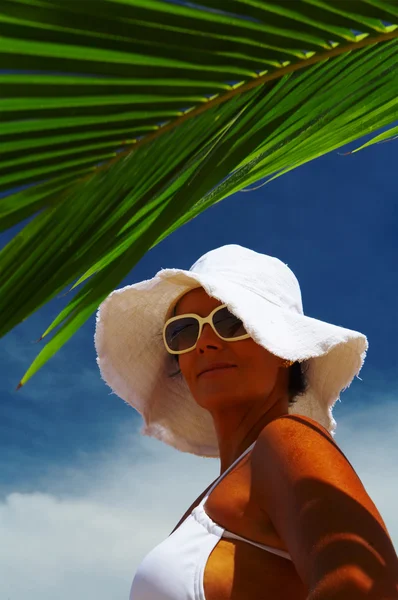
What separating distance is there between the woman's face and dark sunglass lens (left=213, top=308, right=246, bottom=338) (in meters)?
0.03

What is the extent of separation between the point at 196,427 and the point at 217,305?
2.20ft

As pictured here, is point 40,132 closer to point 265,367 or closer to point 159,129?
point 159,129

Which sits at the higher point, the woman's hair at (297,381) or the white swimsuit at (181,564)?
the woman's hair at (297,381)

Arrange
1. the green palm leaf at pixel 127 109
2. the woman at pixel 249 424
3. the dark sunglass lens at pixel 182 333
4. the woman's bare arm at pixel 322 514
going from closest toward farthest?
the green palm leaf at pixel 127 109
the woman's bare arm at pixel 322 514
the woman at pixel 249 424
the dark sunglass lens at pixel 182 333

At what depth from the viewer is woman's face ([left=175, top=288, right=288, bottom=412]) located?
6.45 ft

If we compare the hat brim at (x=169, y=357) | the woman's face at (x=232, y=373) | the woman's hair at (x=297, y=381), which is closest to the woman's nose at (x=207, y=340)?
the woman's face at (x=232, y=373)

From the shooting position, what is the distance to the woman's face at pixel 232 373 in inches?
77.4

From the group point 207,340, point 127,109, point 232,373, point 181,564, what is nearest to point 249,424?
point 232,373

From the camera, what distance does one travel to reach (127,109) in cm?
46

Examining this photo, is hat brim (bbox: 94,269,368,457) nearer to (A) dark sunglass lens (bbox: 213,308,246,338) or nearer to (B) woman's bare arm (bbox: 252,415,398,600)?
(A) dark sunglass lens (bbox: 213,308,246,338)

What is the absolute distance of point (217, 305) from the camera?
2107 mm

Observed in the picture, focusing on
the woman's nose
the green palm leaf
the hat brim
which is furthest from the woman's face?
the green palm leaf

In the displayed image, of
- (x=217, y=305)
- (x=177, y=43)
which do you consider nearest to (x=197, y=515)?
(x=217, y=305)

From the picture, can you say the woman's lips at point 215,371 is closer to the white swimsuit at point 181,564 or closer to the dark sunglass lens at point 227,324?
the dark sunglass lens at point 227,324
